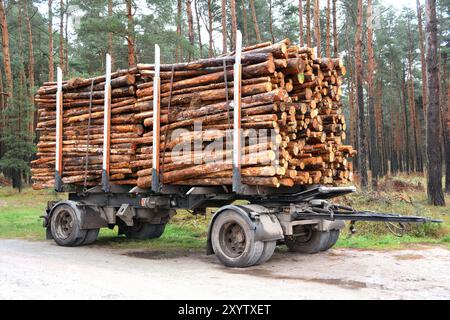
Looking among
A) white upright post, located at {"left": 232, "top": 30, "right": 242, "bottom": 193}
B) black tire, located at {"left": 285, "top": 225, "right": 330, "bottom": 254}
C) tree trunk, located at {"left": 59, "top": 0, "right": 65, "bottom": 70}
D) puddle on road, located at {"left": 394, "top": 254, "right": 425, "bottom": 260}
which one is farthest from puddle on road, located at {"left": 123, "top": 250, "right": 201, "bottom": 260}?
tree trunk, located at {"left": 59, "top": 0, "right": 65, "bottom": 70}

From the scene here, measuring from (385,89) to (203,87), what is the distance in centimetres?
5881

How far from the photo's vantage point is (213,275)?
7938 millimetres

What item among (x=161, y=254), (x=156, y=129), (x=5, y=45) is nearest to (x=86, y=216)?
(x=161, y=254)

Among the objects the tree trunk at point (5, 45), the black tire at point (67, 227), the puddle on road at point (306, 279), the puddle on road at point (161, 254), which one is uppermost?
the tree trunk at point (5, 45)

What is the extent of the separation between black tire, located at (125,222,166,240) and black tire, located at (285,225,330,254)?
148 inches

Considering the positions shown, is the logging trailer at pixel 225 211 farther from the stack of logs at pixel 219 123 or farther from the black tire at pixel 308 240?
the stack of logs at pixel 219 123

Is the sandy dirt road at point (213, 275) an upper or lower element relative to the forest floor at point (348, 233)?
lower

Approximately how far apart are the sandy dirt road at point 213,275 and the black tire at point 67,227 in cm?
55

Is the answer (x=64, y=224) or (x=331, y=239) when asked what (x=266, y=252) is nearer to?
(x=331, y=239)

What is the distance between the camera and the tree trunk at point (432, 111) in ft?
60.3

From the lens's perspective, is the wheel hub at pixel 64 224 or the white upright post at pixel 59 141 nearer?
the wheel hub at pixel 64 224

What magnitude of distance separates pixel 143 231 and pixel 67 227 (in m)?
1.86

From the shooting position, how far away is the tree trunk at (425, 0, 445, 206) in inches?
724

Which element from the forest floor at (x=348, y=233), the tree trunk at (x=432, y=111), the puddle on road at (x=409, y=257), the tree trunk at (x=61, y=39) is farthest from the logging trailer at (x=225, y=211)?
the tree trunk at (x=61, y=39)
